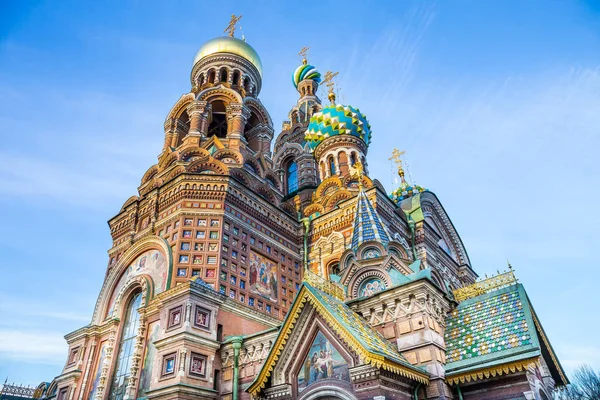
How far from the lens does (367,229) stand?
12.1 meters

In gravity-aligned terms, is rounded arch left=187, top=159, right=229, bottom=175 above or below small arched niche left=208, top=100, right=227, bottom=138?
below

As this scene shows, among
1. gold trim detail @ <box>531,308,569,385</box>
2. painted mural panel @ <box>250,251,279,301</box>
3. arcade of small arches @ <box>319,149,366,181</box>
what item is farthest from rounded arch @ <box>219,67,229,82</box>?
gold trim detail @ <box>531,308,569,385</box>

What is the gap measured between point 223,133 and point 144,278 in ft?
33.7

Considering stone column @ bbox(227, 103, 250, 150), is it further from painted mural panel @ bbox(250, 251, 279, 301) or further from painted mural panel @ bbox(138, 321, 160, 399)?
painted mural panel @ bbox(138, 321, 160, 399)

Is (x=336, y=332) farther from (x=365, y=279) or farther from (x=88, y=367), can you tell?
(x=88, y=367)

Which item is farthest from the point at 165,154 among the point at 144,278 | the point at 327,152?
the point at 327,152

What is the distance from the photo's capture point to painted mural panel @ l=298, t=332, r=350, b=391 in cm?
815

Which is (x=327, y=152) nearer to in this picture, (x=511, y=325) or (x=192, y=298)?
(x=192, y=298)

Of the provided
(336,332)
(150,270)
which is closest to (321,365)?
(336,332)

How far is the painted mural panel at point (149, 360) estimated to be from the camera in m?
12.2

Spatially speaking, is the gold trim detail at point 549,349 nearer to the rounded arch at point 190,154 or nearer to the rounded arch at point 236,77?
the rounded arch at point 190,154

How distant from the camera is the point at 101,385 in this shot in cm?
1329

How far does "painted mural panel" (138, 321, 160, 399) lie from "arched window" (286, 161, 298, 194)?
1337 centimetres

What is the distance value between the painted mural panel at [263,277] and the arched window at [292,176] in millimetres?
9490
